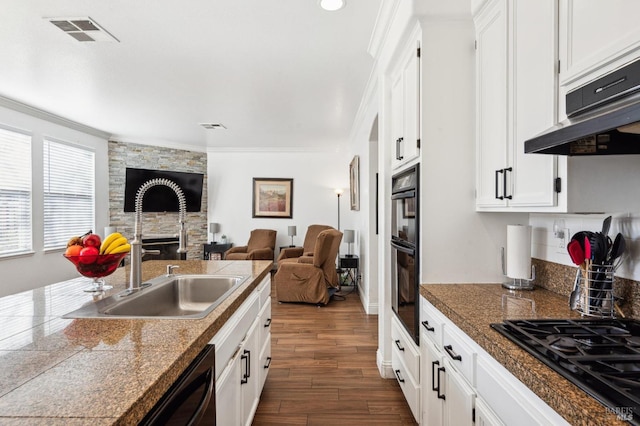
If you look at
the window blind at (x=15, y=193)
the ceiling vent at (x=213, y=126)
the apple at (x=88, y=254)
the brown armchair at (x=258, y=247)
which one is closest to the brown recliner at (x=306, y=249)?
the brown armchair at (x=258, y=247)

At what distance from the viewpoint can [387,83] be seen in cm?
262

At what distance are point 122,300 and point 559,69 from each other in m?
2.00

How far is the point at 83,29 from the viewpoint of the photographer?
2.55m

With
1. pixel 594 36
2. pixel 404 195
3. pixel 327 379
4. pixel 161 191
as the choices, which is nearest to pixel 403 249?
pixel 404 195

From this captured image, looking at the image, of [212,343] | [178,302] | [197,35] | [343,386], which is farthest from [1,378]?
[197,35]

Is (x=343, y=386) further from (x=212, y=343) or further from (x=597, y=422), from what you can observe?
(x=597, y=422)

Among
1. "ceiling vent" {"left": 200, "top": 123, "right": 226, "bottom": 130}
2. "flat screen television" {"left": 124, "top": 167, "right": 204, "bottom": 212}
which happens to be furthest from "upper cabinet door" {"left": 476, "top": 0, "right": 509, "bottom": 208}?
"flat screen television" {"left": 124, "top": 167, "right": 204, "bottom": 212}

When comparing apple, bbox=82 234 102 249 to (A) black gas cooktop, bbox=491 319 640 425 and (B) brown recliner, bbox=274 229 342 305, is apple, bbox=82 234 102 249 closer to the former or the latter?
(A) black gas cooktop, bbox=491 319 640 425

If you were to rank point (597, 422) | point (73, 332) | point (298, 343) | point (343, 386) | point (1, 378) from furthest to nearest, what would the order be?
1. point (298, 343)
2. point (343, 386)
3. point (73, 332)
4. point (1, 378)
5. point (597, 422)

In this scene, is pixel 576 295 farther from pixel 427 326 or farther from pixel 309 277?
pixel 309 277

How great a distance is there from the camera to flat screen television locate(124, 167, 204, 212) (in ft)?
19.9

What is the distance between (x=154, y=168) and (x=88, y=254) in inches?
218

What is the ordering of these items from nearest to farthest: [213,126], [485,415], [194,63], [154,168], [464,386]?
[485,415]
[464,386]
[194,63]
[213,126]
[154,168]

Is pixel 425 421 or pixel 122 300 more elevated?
pixel 122 300
